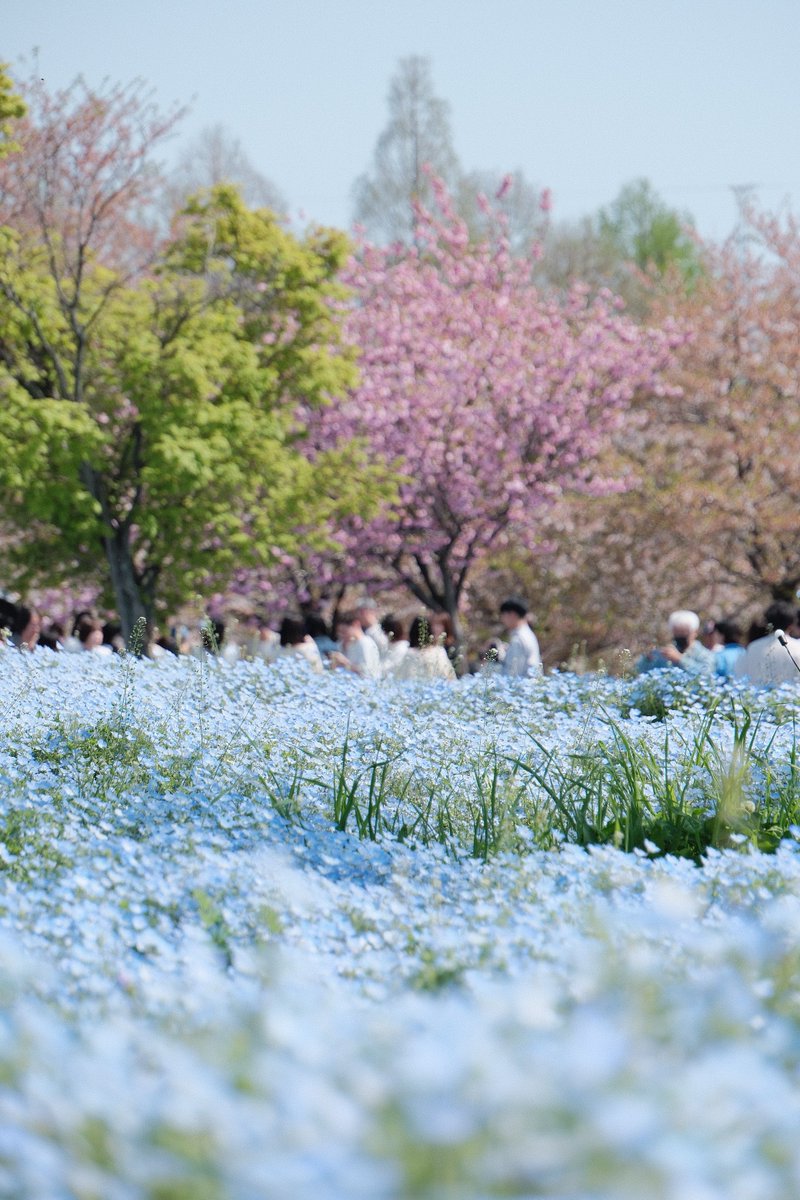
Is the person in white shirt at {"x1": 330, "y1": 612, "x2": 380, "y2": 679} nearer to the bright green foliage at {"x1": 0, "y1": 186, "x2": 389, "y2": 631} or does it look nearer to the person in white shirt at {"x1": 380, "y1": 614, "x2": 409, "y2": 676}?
the person in white shirt at {"x1": 380, "y1": 614, "x2": 409, "y2": 676}

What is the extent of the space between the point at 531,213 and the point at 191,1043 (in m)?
39.2

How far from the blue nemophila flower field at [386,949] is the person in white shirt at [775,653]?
67 centimetres

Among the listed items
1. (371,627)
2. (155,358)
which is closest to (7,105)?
(155,358)

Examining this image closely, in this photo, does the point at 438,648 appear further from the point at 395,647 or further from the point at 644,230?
the point at 644,230

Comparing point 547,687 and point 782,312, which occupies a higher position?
point 782,312

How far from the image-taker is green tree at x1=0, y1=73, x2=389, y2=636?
13.2 meters

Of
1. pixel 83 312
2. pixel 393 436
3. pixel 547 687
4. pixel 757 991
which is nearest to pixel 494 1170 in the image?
pixel 757 991

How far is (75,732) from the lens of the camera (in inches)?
246

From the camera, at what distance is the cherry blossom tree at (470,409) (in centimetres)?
1722

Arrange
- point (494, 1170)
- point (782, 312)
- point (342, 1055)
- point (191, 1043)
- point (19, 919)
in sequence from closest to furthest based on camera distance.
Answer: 1. point (494, 1170)
2. point (342, 1055)
3. point (191, 1043)
4. point (19, 919)
5. point (782, 312)

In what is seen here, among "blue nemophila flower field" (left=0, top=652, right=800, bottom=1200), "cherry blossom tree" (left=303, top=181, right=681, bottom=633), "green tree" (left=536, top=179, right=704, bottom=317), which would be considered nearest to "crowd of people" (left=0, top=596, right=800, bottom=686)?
"blue nemophila flower field" (left=0, top=652, right=800, bottom=1200)

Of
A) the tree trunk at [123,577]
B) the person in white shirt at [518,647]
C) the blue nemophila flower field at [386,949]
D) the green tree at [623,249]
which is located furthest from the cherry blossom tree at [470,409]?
the green tree at [623,249]

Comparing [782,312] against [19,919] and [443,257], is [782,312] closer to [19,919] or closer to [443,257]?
[443,257]

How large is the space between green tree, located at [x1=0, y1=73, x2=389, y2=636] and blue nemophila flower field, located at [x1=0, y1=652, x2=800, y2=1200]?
560 cm
